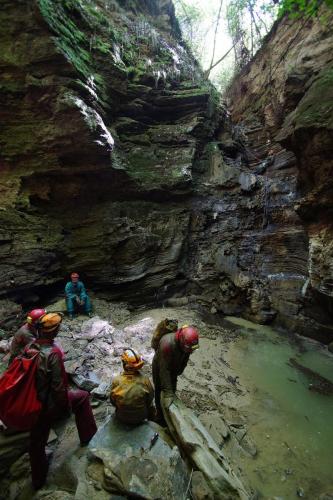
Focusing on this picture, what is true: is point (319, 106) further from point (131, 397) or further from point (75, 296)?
point (75, 296)

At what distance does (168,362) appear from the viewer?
3.41 m

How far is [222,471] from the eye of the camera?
285 centimetres

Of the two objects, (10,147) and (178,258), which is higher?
(10,147)

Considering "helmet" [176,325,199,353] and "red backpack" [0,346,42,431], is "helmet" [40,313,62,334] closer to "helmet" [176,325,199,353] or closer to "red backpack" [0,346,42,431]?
"red backpack" [0,346,42,431]

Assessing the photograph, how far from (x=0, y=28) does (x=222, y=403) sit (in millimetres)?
11066

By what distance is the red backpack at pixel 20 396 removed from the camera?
2.36m

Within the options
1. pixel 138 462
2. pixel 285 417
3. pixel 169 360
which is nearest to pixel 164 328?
pixel 169 360

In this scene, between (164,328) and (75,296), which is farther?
(75,296)

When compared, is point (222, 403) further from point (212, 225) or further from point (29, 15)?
point (29, 15)

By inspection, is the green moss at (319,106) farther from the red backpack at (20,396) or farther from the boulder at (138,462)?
the red backpack at (20,396)

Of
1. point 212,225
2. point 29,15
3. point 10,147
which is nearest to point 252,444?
point 212,225

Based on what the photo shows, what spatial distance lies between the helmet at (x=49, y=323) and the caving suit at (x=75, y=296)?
5.49 metres

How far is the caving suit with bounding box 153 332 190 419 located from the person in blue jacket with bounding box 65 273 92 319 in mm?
5219

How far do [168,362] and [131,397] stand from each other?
82cm
